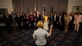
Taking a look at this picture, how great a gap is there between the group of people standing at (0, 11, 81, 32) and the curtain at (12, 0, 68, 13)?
160 cm

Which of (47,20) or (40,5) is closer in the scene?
(47,20)

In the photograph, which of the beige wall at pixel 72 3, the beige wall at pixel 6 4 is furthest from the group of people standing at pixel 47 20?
the beige wall at pixel 6 4

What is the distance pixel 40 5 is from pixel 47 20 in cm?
233

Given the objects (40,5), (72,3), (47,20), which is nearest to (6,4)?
(40,5)

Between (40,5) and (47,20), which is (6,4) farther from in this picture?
(47,20)

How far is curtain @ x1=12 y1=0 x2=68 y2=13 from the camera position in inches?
383

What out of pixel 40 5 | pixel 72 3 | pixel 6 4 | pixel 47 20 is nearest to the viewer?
pixel 47 20

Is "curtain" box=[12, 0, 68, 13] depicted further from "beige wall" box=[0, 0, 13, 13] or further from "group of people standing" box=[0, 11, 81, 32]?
"group of people standing" box=[0, 11, 81, 32]

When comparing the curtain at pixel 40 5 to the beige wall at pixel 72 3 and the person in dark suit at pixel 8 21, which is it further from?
the person in dark suit at pixel 8 21

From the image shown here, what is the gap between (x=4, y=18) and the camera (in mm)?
8312

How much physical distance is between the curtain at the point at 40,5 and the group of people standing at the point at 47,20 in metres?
1.60

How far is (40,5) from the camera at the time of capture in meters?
9.84

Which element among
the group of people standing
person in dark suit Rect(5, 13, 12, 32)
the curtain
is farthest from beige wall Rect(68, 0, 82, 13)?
person in dark suit Rect(5, 13, 12, 32)

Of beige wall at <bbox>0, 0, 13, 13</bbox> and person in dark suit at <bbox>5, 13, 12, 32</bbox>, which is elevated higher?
beige wall at <bbox>0, 0, 13, 13</bbox>
